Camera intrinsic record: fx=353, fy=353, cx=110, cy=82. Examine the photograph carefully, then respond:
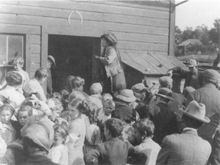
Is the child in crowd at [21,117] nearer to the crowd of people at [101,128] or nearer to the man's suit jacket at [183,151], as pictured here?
the crowd of people at [101,128]

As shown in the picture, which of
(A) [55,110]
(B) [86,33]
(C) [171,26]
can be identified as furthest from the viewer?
(C) [171,26]

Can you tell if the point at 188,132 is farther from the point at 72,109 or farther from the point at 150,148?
the point at 72,109

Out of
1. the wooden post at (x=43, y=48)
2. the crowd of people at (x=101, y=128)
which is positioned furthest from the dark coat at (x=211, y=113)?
the wooden post at (x=43, y=48)

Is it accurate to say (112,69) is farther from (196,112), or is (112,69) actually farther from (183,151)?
(183,151)

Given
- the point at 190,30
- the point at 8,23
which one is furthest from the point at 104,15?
the point at 190,30

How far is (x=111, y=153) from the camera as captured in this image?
11.1 ft

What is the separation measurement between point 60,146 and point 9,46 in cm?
371

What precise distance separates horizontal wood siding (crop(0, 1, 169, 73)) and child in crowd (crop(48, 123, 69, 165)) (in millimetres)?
3644

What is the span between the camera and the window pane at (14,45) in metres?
6.91

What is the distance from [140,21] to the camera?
28.3ft

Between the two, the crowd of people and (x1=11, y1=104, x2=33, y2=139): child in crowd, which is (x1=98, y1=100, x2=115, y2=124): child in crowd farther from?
(x1=11, y1=104, x2=33, y2=139): child in crowd

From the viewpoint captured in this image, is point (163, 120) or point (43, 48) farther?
point (43, 48)

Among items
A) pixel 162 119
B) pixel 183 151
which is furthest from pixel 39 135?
pixel 162 119

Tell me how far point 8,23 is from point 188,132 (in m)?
4.77
